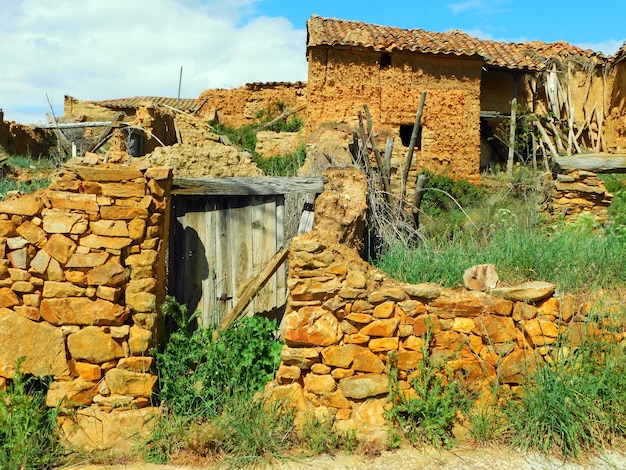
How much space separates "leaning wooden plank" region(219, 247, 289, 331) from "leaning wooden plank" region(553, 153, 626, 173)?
656 cm

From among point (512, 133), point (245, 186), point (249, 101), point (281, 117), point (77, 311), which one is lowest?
point (77, 311)

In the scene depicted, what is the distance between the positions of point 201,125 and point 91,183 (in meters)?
9.55

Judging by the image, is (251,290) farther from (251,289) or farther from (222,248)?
(222,248)

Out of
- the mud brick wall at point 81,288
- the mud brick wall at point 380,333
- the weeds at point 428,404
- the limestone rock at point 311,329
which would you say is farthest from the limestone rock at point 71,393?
→ the weeds at point 428,404

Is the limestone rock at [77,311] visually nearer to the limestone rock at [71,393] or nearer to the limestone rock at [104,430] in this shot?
the limestone rock at [71,393]

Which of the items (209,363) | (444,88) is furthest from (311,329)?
(444,88)

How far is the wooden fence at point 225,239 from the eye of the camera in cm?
496

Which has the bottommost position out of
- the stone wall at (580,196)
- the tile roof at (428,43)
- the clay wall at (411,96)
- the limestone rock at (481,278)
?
the limestone rock at (481,278)

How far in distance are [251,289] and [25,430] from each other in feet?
7.08

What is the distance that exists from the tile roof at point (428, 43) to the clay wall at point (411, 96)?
291 mm

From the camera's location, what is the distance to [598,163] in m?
8.97

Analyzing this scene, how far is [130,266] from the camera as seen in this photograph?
4.31m

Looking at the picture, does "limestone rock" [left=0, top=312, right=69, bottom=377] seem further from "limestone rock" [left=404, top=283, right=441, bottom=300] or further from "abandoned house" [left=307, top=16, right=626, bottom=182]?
"abandoned house" [left=307, top=16, right=626, bottom=182]

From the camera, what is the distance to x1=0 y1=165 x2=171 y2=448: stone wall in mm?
4164
